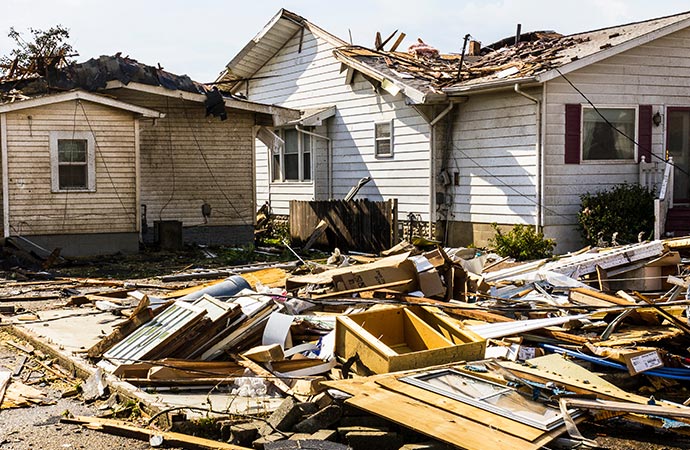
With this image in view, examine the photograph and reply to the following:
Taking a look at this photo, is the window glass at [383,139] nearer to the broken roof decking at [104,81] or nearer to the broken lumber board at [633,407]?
the broken roof decking at [104,81]

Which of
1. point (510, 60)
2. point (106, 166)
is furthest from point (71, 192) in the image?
point (510, 60)

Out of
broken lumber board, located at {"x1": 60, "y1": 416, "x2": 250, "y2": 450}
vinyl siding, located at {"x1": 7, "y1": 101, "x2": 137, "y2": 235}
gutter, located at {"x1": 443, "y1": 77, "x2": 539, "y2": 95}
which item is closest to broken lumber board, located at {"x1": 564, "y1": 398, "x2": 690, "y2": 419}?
A: broken lumber board, located at {"x1": 60, "y1": 416, "x2": 250, "y2": 450}

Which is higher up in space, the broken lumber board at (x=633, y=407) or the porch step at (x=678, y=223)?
the porch step at (x=678, y=223)

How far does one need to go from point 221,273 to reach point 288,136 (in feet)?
33.8

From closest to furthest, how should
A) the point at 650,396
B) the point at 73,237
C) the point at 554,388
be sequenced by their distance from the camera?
the point at 554,388
the point at 650,396
the point at 73,237

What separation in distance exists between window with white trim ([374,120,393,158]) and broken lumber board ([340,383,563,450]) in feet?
52.9

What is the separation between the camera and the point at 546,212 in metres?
18.0

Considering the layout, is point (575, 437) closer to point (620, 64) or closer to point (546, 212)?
point (546, 212)

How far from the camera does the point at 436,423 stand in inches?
244

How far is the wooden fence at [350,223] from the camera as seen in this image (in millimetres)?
20125

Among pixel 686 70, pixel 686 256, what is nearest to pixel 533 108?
pixel 686 70

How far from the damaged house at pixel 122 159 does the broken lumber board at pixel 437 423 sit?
49.1 ft

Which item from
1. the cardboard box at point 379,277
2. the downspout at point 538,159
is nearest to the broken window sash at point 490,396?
the cardboard box at point 379,277

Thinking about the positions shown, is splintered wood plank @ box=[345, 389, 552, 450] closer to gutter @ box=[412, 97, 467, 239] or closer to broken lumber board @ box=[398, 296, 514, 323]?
broken lumber board @ box=[398, 296, 514, 323]
